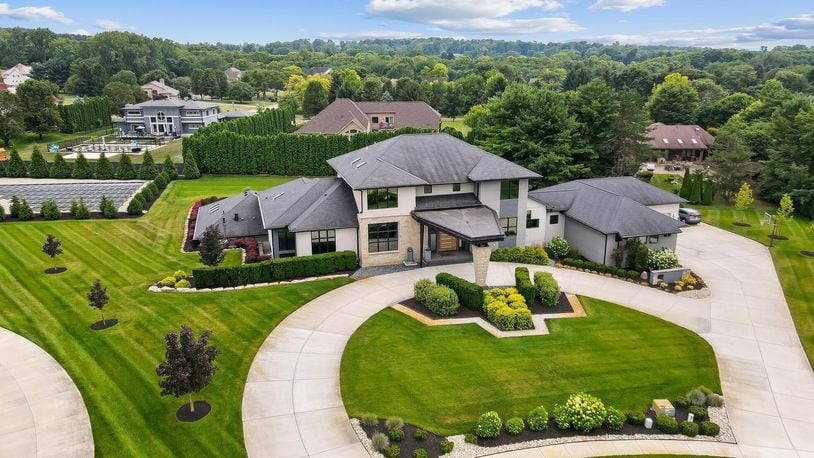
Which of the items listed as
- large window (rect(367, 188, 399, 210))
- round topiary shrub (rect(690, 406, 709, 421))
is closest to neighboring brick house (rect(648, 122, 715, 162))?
large window (rect(367, 188, 399, 210))

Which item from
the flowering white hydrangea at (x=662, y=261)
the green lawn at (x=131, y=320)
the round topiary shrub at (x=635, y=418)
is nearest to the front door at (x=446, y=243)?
the green lawn at (x=131, y=320)

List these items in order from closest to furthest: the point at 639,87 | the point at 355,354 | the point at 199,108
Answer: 1. the point at 355,354
2. the point at 199,108
3. the point at 639,87

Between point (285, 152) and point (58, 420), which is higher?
point (285, 152)

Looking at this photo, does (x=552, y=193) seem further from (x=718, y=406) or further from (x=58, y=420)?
(x=58, y=420)

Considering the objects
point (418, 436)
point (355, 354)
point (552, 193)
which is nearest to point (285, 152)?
point (552, 193)

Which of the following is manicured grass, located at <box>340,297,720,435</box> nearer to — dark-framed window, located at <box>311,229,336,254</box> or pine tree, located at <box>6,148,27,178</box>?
dark-framed window, located at <box>311,229,336,254</box>

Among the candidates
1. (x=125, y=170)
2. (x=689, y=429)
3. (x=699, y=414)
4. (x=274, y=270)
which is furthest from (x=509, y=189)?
(x=125, y=170)
